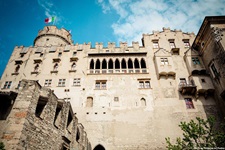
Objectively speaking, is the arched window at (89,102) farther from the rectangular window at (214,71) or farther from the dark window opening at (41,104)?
the rectangular window at (214,71)

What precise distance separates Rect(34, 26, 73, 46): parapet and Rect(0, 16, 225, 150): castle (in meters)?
2.71

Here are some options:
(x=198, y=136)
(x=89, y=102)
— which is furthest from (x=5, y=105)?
(x=198, y=136)

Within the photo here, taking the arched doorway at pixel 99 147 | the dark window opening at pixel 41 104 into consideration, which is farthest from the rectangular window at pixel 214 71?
the dark window opening at pixel 41 104

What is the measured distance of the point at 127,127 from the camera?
19.5 meters

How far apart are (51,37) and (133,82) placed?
63.3ft

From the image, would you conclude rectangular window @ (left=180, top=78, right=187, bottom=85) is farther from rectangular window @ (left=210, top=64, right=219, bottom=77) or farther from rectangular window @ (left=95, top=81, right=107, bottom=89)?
rectangular window @ (left=95, top=81, right=107, bottom=89)

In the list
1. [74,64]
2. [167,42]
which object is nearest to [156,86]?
[167,42]

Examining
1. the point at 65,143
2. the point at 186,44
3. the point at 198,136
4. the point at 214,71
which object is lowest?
the point at 65,143

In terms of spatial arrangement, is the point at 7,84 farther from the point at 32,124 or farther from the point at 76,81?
the point at 32,124

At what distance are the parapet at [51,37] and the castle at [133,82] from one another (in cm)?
271

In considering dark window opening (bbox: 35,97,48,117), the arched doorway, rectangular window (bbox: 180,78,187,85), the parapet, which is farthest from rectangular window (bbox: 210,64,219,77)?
the parapet

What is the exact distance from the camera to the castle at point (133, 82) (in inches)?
753

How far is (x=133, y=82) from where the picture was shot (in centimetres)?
2312

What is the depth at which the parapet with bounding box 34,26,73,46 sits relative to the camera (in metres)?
30.4
